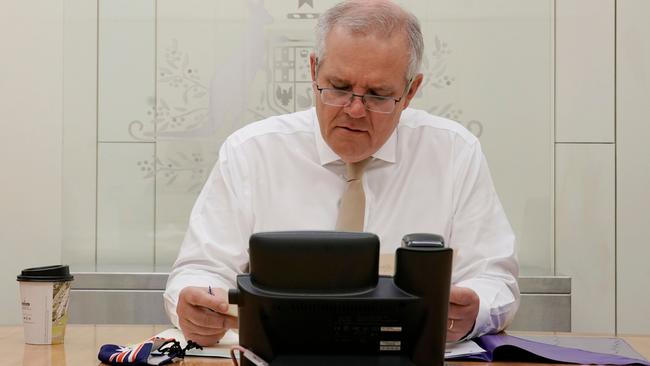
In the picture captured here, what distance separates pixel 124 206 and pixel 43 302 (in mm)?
1924

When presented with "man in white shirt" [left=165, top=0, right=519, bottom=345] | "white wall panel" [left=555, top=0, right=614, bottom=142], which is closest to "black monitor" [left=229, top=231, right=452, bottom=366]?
"man in white shirt" [left=165, top=0, right=519, bottom=345]

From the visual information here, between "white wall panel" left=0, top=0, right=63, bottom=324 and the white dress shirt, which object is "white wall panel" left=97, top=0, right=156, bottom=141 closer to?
"white wall panel" left=0, top=0, right=63, bottom=324

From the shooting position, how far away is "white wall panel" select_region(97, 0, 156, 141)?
383cm

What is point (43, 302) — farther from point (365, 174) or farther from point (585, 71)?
point (585, 71)

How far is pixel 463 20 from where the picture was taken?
12.6ft

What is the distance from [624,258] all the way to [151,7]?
8.00 feet

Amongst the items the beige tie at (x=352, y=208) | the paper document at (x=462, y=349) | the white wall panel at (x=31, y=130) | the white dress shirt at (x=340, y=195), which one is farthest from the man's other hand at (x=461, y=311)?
the white wall panel at (x=31, y=130)

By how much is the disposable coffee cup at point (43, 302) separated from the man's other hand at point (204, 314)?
0.34 meters

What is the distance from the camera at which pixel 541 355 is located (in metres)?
1.73

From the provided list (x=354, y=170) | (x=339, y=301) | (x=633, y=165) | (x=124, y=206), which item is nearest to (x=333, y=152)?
(x=354, y=170)

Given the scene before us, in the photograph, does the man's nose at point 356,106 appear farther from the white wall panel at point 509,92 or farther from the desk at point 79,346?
the white wall panel at point 509,92

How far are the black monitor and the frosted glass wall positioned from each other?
8.55 ft

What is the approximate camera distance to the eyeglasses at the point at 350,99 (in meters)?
2.18

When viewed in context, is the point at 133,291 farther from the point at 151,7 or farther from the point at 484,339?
the point at 484,339
